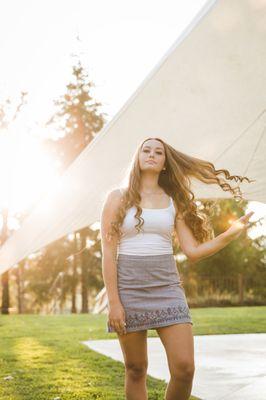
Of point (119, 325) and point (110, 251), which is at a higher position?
point (110, 251)

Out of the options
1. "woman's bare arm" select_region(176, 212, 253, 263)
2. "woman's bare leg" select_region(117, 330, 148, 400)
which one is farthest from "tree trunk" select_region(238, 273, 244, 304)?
"woman's bare leg" select_region(117, 330, 148, 400)

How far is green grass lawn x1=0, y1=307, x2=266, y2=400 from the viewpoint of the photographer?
550 centimetres

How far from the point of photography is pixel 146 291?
3.53 metres

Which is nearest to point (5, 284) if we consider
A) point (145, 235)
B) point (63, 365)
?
point (63, 365)

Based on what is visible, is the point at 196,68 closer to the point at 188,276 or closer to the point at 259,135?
the point at 259,135

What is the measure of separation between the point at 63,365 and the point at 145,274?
3826 millimetres

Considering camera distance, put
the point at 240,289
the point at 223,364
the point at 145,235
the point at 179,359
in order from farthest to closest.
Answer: the point at 240,289 < the point at 223,364 < the point at 145,235 < the point at 179,359

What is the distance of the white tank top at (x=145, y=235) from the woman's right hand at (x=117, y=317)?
27 centimetres

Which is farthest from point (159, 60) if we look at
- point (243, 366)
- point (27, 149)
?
point (27, 149)

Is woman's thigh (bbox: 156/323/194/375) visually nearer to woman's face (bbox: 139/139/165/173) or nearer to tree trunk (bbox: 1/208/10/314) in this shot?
woman's face (bbox: 139/139/165/173)

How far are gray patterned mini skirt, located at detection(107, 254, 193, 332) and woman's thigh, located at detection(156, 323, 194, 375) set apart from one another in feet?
0.21

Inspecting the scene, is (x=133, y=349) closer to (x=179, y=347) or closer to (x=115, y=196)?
(x=179, y=347)

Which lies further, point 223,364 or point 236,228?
point 223,364

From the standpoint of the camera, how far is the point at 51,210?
4684mm
